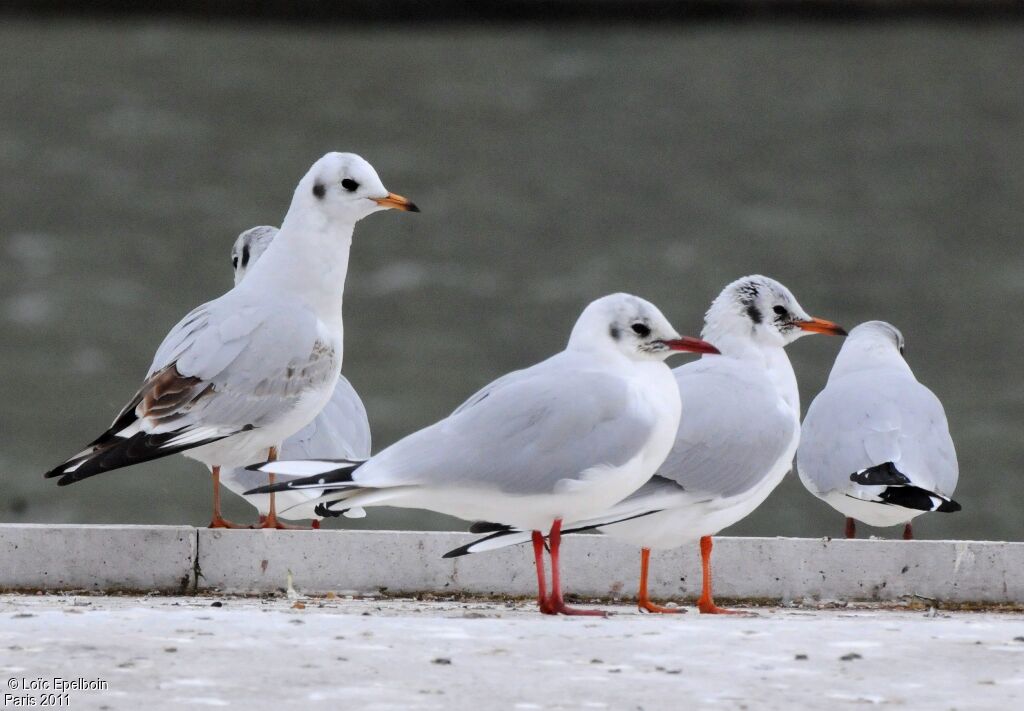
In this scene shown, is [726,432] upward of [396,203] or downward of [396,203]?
downward

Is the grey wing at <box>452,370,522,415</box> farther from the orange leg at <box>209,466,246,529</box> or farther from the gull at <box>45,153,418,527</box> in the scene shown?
the orange leg at <box>209,466,246,529</box>

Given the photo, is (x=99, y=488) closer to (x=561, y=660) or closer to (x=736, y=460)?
(x=736, y=460)

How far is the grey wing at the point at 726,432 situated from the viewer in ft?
18.7

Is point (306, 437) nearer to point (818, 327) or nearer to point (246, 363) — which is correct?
point (246, 363)

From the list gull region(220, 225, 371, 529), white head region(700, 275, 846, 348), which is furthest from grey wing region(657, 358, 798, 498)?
gull region(220, 225, 371, 529)

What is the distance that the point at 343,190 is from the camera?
6.65 meters

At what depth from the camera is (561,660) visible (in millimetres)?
4234

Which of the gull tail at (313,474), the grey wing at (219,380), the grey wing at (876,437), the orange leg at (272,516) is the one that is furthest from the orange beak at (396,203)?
the grey wing at (876,437)

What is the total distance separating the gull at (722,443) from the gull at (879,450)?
1338mm

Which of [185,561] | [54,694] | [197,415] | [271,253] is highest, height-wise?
[271,253]

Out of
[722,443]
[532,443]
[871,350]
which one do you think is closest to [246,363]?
[532,443]

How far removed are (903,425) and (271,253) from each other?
267 centimetres

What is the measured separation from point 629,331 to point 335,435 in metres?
2.39

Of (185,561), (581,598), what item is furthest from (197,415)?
(581,598)
